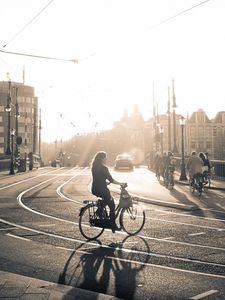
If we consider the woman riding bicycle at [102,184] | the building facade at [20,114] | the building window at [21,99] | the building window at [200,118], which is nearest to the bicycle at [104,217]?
the woman riding bicycle at [102,184]

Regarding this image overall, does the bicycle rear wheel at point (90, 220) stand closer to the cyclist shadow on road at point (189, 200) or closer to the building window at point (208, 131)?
the cyclist shadow on road at point (189, 200)

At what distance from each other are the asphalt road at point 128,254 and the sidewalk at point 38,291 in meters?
0.29

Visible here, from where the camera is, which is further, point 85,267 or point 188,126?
point 188,126

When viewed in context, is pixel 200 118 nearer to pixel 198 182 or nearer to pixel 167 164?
pixel 167 164

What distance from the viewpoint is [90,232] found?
956 cm

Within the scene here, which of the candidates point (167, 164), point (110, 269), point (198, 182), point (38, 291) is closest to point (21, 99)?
point (167, 164)

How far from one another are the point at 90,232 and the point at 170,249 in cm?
211

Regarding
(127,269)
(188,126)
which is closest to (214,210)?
(127,269)

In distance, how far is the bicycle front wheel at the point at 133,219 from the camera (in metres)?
9.77

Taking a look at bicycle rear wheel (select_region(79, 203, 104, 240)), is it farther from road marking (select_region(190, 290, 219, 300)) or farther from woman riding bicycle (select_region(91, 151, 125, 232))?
road marking (select_region(190, 290, 219, 300))

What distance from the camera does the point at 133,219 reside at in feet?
33.1

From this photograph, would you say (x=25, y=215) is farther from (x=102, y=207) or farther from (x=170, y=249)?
(x=170, y=249)

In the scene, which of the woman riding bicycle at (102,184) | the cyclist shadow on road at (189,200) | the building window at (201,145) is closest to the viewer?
the woman riding bicycle at (102,184)

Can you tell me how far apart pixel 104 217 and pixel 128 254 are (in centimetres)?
160
